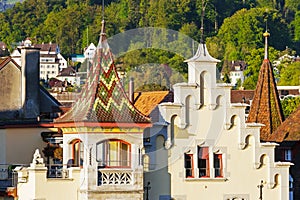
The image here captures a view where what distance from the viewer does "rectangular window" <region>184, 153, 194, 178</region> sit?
167 ft

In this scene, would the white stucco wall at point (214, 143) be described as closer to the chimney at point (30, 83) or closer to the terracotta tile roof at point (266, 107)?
the terracotta tile roof at point (266, 107)

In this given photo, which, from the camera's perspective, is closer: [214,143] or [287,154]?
[214,143]

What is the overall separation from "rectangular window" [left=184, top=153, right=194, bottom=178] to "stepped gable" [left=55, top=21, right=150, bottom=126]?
2827 mm

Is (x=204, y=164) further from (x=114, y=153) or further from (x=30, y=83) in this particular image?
(x=30, y=83)

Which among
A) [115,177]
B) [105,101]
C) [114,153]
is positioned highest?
[105,101]

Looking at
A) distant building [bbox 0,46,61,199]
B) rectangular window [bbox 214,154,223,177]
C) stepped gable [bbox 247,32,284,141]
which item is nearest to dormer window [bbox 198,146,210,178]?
rectangular window [bbox 214,154,223,177]

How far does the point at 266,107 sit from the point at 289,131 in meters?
2.96

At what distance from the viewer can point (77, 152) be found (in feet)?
A: 162

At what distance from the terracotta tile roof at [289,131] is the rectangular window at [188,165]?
6287 mm

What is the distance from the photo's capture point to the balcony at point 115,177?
158ft

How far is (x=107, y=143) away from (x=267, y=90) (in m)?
13.3

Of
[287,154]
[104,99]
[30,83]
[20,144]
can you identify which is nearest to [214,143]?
[104,99]

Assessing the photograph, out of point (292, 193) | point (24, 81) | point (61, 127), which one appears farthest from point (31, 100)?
point (292, 193)

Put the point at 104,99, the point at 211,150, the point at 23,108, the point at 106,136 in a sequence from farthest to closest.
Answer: the point at 23,108
the point at 211,150
the point at 104,99
the point at 106,136
